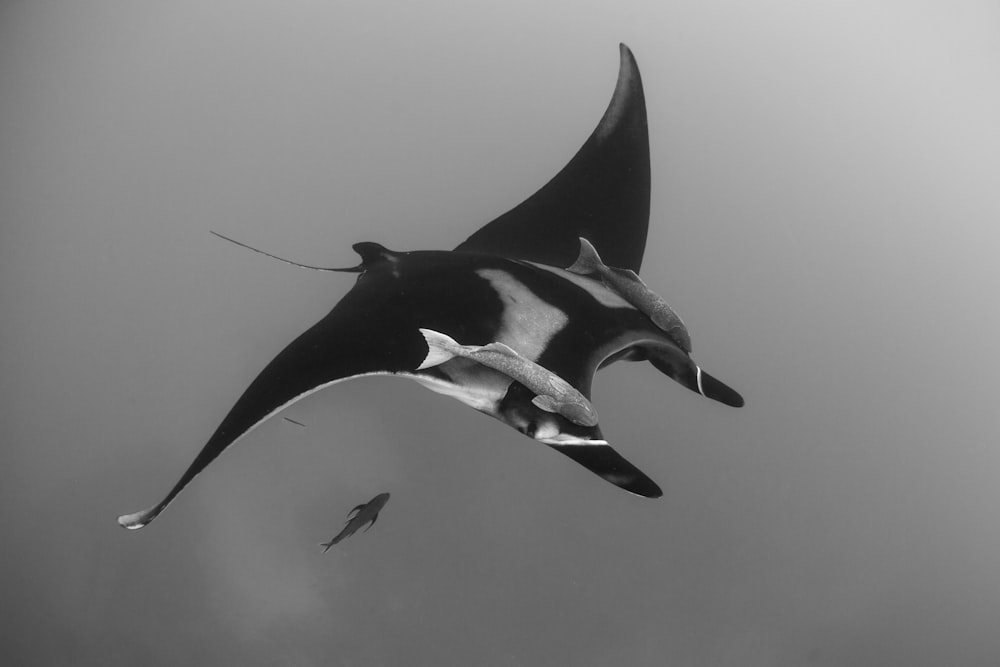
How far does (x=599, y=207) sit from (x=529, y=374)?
1.32 metres

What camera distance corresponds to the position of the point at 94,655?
4.30 metres

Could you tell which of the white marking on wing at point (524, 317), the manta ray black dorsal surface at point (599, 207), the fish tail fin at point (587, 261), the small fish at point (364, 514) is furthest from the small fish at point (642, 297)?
the small fish at point (364, 514)

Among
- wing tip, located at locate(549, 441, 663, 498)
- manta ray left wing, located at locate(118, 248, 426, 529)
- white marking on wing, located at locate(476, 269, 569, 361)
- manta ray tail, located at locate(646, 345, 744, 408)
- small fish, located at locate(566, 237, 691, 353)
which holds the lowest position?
manta ray left wing, located at locate(118, 248, 426, 529)

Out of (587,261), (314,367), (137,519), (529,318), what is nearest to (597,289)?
(587,261)

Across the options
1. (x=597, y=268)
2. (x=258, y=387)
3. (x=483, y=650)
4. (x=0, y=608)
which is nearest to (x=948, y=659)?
(x=483, y=650)

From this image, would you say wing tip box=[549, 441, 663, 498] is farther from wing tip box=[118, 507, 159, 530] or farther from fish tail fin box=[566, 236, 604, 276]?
wing tip box=[118, 507, 159, 530]

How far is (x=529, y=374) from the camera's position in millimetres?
1505

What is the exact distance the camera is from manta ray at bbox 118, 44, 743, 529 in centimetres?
152

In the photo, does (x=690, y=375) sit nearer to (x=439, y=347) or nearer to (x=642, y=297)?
(x=642, y=297)

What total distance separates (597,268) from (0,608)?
5.12 meters

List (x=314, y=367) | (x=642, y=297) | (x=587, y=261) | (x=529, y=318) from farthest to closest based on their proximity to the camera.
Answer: (x=587, y=261) → (x=642, y=297) → (x=529, y=318) → (x=314, y=367)

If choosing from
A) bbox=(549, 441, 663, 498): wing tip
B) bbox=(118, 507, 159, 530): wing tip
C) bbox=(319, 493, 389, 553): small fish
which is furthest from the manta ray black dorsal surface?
bbox=(118, 507, 159, 530): wing tip

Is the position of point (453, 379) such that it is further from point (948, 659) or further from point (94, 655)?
point (948, 659)

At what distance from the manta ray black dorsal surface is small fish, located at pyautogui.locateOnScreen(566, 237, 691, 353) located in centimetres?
44
